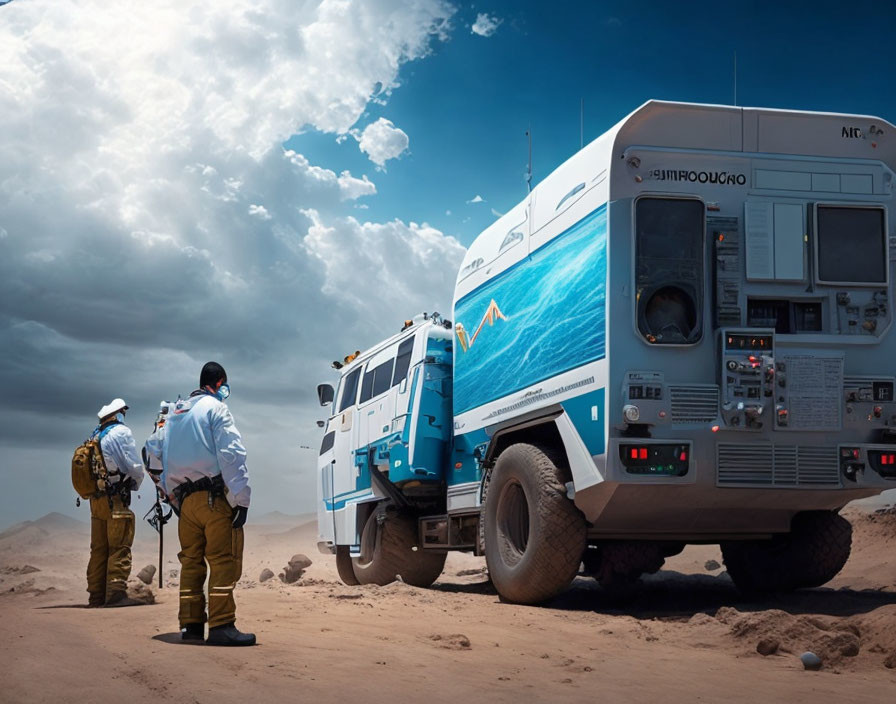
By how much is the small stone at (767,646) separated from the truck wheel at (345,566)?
912 cm

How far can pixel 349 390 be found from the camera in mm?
16328

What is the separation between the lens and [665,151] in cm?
953

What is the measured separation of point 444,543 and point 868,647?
6.16 meters

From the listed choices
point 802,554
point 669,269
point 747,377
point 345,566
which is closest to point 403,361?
point 345,566

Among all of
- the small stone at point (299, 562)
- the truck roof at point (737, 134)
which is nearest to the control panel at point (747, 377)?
the truck roof at point (737, 134)

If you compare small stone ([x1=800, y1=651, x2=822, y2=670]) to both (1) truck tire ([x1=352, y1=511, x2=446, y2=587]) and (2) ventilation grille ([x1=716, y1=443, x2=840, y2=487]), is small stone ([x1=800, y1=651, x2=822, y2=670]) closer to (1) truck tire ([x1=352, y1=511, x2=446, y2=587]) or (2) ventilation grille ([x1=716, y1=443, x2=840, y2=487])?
(2) ventilation grille ([x1=716, y1=443, x2=840, y2=487])

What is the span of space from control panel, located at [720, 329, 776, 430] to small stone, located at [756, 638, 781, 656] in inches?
85.9

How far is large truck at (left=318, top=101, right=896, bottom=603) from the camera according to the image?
9.19 meters

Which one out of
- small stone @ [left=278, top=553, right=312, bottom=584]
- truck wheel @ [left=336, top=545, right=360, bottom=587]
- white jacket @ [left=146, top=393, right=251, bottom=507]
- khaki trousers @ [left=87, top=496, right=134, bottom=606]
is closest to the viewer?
white jacket @ [left=146, top=393, right=251, bottom=507]

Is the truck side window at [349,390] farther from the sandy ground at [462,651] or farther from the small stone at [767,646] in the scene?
the small stone at [767,646]

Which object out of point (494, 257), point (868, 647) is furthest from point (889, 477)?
point (494, 257)

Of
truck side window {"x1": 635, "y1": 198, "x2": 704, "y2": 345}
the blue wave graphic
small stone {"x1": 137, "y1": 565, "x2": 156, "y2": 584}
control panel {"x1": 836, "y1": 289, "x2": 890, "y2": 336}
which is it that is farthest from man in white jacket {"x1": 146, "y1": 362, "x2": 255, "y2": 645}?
small stone {"x1": 137, "y1": 565, "x2": 156, "y2": 584}

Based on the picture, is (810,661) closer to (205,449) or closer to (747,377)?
(747,377)

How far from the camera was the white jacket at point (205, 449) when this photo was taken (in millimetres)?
7512
